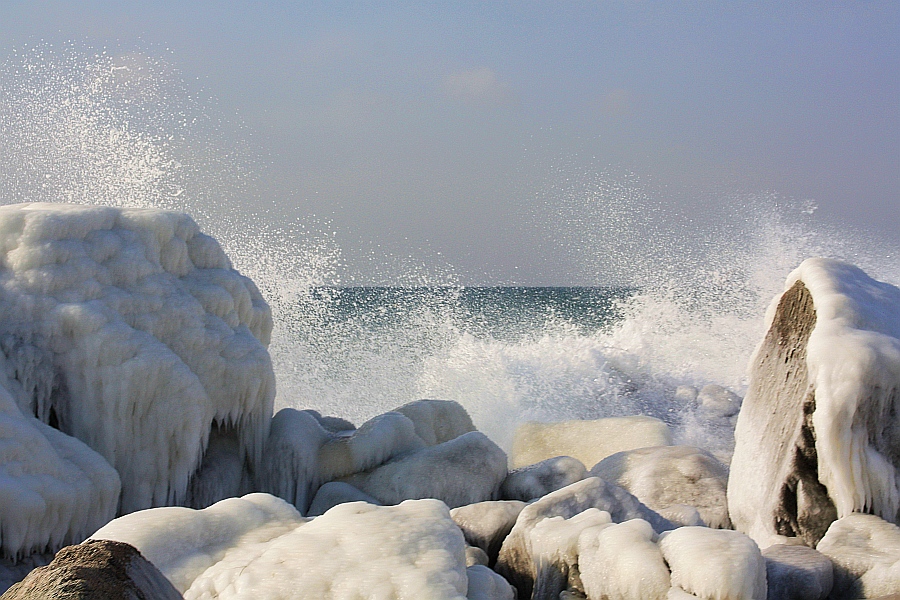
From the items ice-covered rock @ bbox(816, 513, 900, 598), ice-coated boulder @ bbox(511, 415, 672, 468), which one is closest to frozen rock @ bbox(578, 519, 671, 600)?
ice-covered rock @ bbox(816, 513, 900, 598)

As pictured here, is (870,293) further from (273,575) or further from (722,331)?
(722,331)

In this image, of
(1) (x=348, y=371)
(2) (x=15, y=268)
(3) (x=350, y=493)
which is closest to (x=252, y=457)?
(3) (x=350, y=493)

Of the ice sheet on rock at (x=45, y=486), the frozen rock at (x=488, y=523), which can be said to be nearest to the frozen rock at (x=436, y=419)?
the frozen rock at (x=488, y=523)

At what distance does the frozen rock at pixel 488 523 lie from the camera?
4.67 metres

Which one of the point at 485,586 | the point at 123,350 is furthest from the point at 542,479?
the point at 123,350

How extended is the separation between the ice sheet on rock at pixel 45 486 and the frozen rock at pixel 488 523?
85.0 inches

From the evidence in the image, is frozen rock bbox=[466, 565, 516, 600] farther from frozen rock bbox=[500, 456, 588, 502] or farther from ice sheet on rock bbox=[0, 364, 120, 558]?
ice sheet on rock bbox=[0, 364, 120, 558]

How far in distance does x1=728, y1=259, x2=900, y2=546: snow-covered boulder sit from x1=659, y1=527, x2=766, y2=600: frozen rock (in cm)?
106

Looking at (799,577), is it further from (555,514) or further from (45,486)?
(45,486)

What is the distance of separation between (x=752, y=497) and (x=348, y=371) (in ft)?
33.8

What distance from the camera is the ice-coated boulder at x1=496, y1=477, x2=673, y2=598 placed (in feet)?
13.9

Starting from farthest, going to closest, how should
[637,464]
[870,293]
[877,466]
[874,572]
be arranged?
[637,464] → [870,293] → [877,466] → [874,572]

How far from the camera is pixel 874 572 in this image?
3482mm

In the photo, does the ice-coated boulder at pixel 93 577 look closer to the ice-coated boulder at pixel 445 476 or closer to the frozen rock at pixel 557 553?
the frozen rock at pixel 557 553
